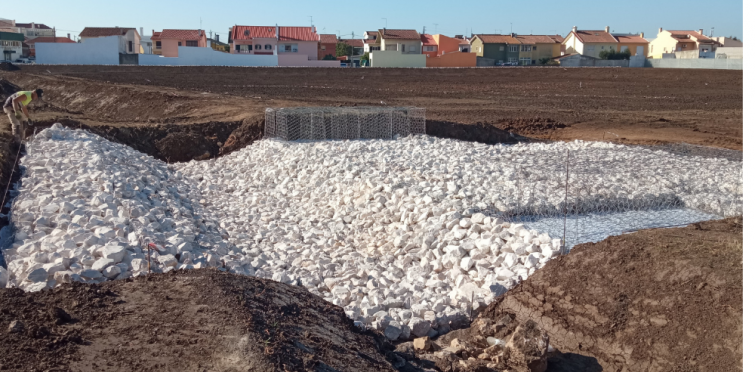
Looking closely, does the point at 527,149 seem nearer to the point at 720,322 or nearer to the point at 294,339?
the point at 720,322

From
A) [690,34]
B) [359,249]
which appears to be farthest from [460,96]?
[690,34]

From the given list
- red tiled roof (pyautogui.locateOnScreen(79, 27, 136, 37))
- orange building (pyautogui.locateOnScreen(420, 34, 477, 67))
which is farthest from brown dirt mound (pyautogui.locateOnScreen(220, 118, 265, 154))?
red tiled roof (pyautogui.locateOnScreen(79, 27, 136, 37))

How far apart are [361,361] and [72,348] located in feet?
6.26

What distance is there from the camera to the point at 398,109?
13.4 meters

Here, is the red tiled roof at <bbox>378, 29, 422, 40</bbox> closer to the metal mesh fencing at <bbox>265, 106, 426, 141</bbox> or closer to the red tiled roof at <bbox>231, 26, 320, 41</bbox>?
the red tiled roof at <bbox>231, 26, 320, 41</bbox>

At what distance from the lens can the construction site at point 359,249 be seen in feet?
14.4

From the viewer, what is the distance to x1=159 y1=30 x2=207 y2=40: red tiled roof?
186ft

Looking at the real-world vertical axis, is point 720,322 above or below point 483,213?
below

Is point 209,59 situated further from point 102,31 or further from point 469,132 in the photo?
point 469,132

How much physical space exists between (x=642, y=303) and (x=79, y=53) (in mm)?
51837

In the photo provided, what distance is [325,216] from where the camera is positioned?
8.88 meters

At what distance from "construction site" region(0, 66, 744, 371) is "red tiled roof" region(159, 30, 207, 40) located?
46.0 metres

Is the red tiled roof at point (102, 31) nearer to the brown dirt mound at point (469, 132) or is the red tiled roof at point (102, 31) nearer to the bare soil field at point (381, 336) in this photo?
the brown dirt mound at point (469, 132)

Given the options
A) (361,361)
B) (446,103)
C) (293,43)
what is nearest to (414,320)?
(361,361)
